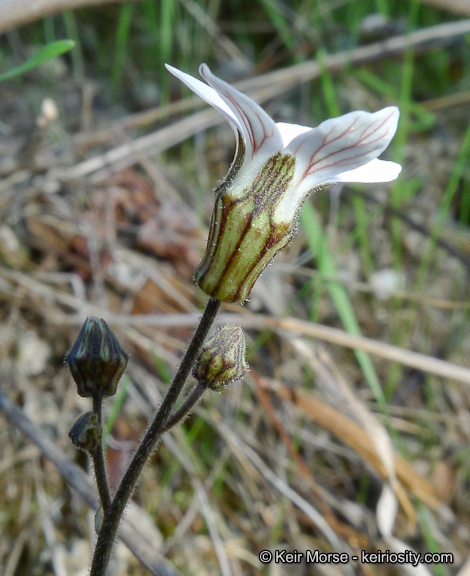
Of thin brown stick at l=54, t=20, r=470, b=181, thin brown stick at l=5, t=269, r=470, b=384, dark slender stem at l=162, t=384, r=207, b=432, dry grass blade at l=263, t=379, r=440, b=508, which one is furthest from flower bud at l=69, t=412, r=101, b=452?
thin brown stick at l=54, t=20, r=470, b=181

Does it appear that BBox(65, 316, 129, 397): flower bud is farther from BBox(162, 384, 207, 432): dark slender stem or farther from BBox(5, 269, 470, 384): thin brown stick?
BBox(5, 269, 470, 384): thin brown stick

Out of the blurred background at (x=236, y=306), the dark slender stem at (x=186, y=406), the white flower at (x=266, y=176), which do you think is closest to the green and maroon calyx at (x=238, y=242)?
the white flower at (x=266, y=176)

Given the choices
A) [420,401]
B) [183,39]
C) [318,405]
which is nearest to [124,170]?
[183,39]

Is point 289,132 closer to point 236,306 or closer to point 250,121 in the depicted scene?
point 250,121

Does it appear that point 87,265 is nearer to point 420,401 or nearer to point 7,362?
point 7,362

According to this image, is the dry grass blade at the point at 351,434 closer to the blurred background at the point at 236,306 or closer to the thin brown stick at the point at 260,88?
the blurred background at the point at 236,306
